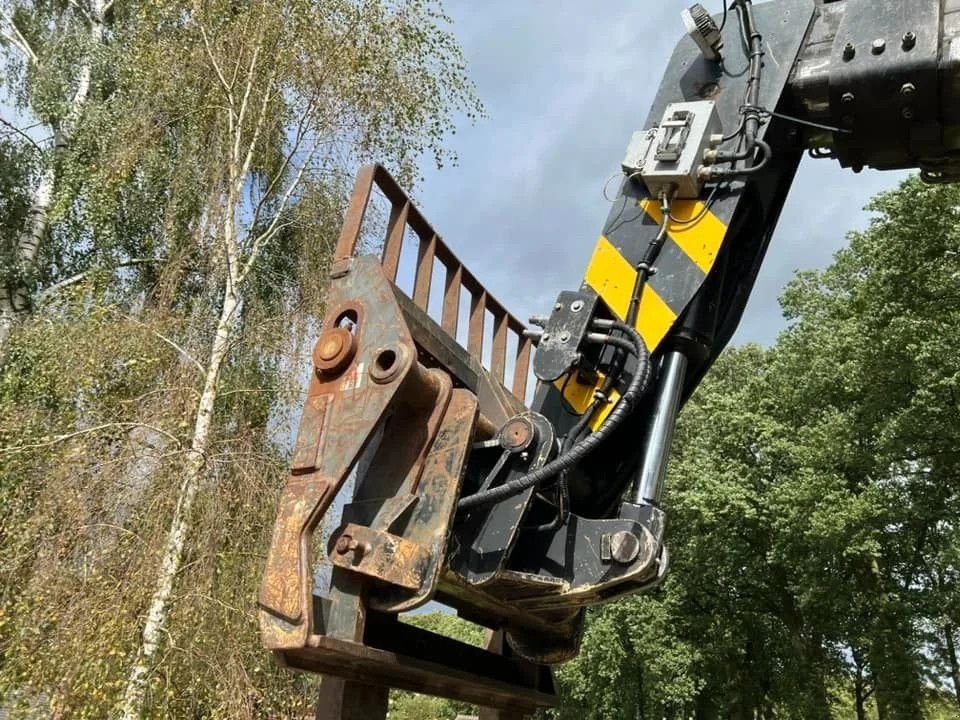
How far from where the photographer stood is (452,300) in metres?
3.34

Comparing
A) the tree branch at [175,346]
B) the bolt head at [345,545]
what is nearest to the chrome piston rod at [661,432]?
the bolt head at [345,545]

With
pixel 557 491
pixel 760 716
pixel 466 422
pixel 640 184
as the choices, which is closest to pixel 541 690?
pixel 557 491

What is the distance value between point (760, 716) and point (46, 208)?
61.7 feet

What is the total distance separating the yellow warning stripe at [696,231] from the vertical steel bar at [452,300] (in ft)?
2.72

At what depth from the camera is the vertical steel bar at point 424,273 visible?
303 cm

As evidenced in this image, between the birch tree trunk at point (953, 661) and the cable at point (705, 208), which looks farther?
the birch tree trunk at point (953, 661)

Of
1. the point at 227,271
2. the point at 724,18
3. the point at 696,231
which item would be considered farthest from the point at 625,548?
the point at 227,271

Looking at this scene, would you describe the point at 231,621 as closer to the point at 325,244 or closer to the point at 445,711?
the point at 325,244

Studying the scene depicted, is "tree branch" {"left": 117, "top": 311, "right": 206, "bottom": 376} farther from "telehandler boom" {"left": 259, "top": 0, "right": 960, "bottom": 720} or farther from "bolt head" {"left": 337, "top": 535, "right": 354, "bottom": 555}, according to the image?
"bolt head" {"left": 337, "top": 535, "right": 354, "bottom": 555}

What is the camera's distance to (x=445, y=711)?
96.5ft

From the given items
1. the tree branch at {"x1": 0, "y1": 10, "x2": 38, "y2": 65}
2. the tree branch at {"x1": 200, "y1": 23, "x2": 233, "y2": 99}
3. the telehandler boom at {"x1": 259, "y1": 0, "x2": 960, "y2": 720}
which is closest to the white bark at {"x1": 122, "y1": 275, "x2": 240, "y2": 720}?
the tree branch at {"x1": 200, "y1": 23, "x2": 233, "y2": 99}

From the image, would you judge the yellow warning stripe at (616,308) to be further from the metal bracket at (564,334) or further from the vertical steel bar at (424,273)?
the vertical steel bar at (424,273)

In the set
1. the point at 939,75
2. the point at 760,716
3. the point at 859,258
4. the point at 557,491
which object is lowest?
the point at 760,716

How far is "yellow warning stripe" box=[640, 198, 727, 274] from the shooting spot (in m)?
2.77
